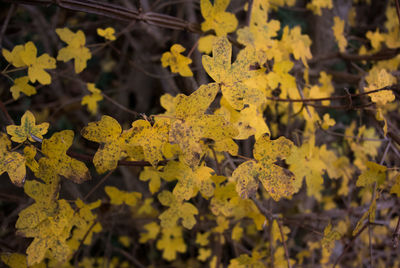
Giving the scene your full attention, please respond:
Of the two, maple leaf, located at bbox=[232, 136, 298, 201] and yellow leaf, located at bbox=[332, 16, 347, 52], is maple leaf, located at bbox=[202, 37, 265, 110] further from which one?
yellow leaf, located at bbox=[332, 16, 347, 52]

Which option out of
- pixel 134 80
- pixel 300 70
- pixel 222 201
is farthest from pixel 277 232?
pixel 134 80

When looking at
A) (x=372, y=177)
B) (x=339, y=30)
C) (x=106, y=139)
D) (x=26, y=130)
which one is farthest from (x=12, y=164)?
(x=339, y=30)

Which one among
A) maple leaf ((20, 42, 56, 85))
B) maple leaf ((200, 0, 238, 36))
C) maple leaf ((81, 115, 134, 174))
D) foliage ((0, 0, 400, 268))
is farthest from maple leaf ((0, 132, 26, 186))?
maple leaf ((200, 0, 238, 36))

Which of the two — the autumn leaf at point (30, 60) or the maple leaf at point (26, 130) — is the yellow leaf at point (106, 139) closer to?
the maple leaf at point (26, 130)

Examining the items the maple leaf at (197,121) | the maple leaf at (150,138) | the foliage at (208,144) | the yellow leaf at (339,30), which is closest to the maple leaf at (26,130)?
the foliage at (208,144)

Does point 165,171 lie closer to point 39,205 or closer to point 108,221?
point 39,205
